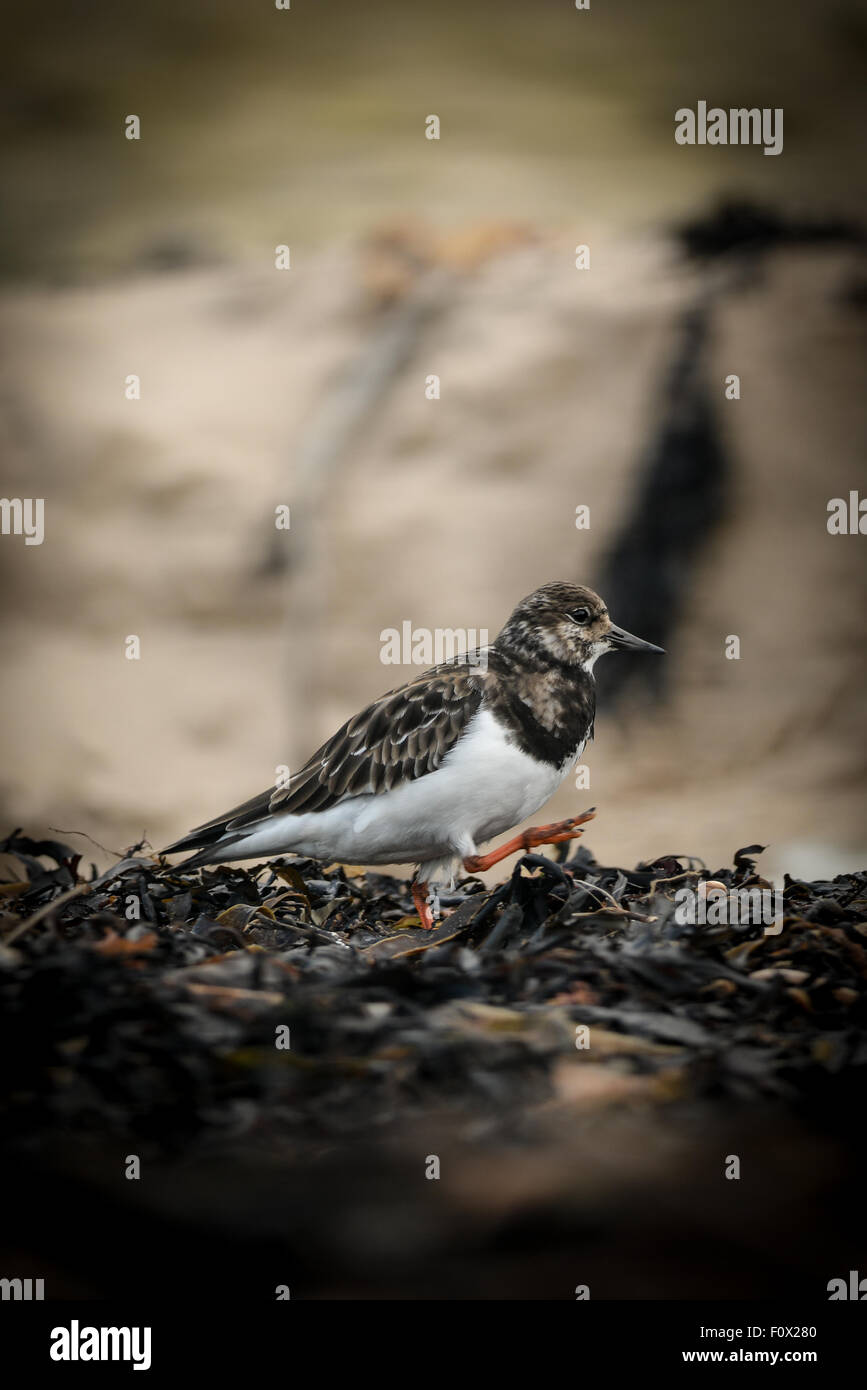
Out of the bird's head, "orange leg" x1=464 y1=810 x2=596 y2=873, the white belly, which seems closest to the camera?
"orange leg" x1=464 y1=810 x2=596 y2=873

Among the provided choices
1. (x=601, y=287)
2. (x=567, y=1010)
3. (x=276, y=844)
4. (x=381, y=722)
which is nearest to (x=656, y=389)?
(x=601, y=287)

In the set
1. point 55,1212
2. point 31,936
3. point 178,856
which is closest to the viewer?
point 55,1212

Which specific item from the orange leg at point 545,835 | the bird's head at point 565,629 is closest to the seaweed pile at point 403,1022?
the orange leg at point 545,835

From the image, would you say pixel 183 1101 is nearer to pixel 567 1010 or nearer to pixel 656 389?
pixel 567 1010

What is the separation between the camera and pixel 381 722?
226 cm

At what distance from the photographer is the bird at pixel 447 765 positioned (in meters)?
2.12

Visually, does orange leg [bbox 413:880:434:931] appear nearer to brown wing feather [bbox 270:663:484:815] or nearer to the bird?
the bird

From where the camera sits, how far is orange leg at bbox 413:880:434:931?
6.26ft

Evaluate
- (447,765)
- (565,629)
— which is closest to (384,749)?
(447,765)

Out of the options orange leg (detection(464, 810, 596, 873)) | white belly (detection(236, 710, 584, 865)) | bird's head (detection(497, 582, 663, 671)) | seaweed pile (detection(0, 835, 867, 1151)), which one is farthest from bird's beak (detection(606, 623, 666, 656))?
seaweed pile (detection(0, 835, 867, 1151))

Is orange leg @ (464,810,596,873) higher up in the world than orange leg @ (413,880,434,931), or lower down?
higher up

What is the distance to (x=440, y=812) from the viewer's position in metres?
2.13

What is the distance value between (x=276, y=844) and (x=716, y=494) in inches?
81.0

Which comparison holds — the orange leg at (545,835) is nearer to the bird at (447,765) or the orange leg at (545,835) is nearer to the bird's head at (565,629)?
the bird at (447,765)
